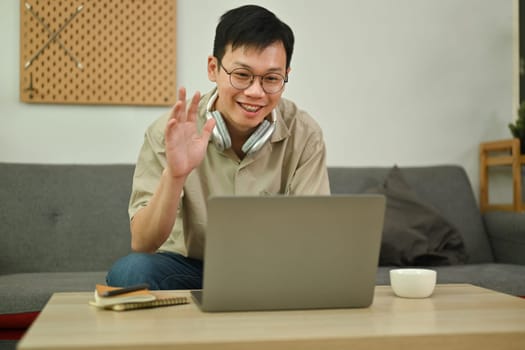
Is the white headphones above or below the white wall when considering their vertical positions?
below

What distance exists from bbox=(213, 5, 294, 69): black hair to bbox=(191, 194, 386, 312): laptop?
0.76 metres

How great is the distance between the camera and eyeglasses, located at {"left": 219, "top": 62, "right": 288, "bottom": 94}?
1.79m

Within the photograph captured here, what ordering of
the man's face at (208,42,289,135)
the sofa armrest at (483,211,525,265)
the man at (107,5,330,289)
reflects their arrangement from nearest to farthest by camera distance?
the man at (107,5,330,289) < the man's face at (208,42,289,135) < the sofa armrest at (483,211,525,265)

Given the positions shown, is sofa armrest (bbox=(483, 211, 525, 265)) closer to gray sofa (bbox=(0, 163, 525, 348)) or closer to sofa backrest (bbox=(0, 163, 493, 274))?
gray sofa (bbox=(0, 163, 525, 348))

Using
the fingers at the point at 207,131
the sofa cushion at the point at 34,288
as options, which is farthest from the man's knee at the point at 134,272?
the sofa cushion at the point at 34,288

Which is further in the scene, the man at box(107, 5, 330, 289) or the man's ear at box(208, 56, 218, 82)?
the man's ear at box(208, 56, 218, 82)

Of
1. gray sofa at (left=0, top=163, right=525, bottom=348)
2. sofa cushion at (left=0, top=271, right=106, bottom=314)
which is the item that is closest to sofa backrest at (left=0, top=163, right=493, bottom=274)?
gray sofa at (left=0, top=163, right=525, bottom=348)

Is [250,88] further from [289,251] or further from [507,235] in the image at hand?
[507,235]

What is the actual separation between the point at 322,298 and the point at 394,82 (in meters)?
2.16

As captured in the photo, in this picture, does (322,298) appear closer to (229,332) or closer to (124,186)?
(229,332)

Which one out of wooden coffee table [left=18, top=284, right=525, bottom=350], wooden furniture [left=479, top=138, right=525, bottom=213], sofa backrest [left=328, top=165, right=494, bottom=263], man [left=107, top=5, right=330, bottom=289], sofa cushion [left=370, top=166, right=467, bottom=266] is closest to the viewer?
wooden coffee table [left=18, top=284, right=525, bottom=350]

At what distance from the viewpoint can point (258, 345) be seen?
98cm

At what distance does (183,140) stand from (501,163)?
6.95 ft

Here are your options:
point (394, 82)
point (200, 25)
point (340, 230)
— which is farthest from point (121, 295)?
point (394, 82)
